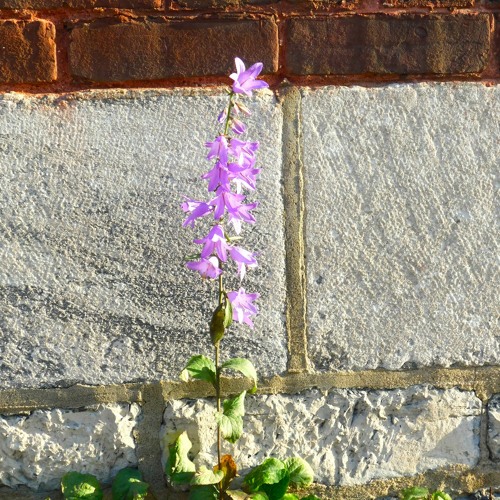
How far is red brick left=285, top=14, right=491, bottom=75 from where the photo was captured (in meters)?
1.55

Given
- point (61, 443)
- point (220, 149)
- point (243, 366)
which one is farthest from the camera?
point (61, 443)

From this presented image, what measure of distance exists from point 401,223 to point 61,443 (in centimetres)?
76

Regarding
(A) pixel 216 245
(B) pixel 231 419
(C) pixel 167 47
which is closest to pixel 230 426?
(B) pixel 231 419

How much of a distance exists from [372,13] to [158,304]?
68 centimetres

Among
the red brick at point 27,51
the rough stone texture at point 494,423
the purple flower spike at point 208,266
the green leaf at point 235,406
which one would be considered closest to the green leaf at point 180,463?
the green leaf at point 235,406

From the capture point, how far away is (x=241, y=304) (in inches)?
55.9

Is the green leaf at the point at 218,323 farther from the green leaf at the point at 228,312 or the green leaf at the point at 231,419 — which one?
the green leaf at the point at 231,419

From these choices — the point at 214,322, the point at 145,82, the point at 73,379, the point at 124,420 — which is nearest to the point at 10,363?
the point at 73,379

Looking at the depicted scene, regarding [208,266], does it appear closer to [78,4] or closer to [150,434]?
[150,434]

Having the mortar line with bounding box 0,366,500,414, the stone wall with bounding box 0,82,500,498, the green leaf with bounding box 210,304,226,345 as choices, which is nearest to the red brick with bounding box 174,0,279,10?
the stone wall with bounding box 0,82,500,498

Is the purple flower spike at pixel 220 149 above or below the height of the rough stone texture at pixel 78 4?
below

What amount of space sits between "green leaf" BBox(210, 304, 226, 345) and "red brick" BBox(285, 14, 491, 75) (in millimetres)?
485

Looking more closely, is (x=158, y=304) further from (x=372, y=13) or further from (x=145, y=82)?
(x=372, y=13)

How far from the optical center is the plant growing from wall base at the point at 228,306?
1.33 metres
